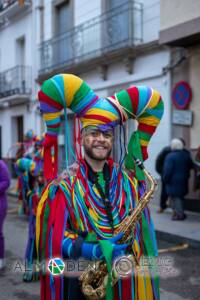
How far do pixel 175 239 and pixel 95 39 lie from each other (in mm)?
7197

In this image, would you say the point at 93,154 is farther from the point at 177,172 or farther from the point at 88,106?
the point at 177,172

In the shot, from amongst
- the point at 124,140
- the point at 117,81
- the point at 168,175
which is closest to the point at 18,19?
the point at 117,81

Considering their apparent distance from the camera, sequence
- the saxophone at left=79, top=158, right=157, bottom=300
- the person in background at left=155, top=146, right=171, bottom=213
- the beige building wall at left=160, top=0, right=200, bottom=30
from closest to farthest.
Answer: the saxophone at left=79, top=158, right=157, bottom=300 < the beige building wall at left=160, top=0, right=200, bottom=30 < the person in background at left=155, top=146, right=171, bottom=213

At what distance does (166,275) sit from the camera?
16.8 ft

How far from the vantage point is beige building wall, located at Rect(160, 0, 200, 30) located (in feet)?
26.8

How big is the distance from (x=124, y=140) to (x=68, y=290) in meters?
0.94

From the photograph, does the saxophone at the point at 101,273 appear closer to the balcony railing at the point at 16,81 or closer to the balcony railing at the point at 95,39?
the balcony railing at the point at 95,39

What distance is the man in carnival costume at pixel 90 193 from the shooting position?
2.36 m

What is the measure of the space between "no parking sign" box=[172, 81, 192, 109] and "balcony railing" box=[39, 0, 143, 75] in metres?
2.00

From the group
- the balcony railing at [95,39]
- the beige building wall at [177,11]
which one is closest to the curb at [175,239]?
the beige building wall at [177,11]

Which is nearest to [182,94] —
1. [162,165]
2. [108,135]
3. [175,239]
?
[162,165]

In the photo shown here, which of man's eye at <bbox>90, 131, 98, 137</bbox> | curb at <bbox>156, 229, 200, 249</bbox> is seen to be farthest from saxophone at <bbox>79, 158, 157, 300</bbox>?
curb at <bbox>156, 229, 200, 249</bbox>

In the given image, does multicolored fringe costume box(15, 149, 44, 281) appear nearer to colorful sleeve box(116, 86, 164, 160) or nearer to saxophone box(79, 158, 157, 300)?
saxophone box(79, 158, 157, 300)

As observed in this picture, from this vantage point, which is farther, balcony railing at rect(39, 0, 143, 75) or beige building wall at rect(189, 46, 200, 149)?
balcony railing at rect(39, 0, 143, 75)
